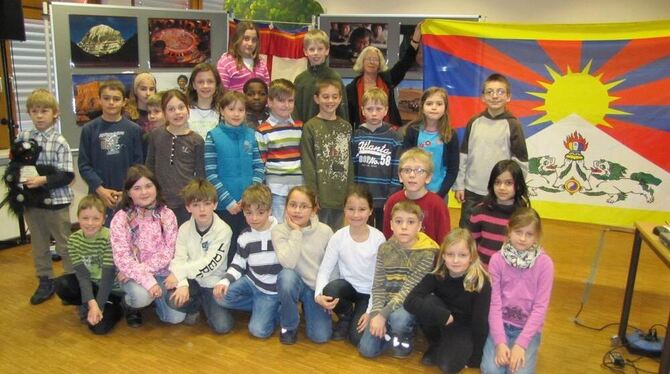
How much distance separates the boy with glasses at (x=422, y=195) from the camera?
2.91 m

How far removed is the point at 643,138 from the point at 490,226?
2371 mm

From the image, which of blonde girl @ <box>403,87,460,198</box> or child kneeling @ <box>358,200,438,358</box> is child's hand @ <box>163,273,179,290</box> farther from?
blonde girl @ <box>403,87,460,198</box>

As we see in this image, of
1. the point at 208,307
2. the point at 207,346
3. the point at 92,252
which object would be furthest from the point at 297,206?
the point at 92,252

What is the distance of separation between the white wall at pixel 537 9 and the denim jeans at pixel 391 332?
6079 mm

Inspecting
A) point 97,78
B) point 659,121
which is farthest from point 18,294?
point 659,121

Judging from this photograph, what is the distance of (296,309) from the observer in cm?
294

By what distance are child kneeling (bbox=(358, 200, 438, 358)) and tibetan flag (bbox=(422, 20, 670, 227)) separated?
2467 millimetres

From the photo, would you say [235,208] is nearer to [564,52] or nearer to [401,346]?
[401,346]

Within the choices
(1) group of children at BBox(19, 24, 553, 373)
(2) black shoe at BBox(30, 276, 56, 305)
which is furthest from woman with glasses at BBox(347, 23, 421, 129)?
(2) black shoe at BBox(30, 276, 56, 305)

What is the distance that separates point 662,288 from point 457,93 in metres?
2.35

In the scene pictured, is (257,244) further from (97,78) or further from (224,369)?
(97,78)

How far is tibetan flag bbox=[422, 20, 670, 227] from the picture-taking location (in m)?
4.38

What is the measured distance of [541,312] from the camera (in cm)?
Result: 252

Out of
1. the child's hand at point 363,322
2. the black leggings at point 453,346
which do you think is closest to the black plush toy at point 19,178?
the child's hand at point 363,322
